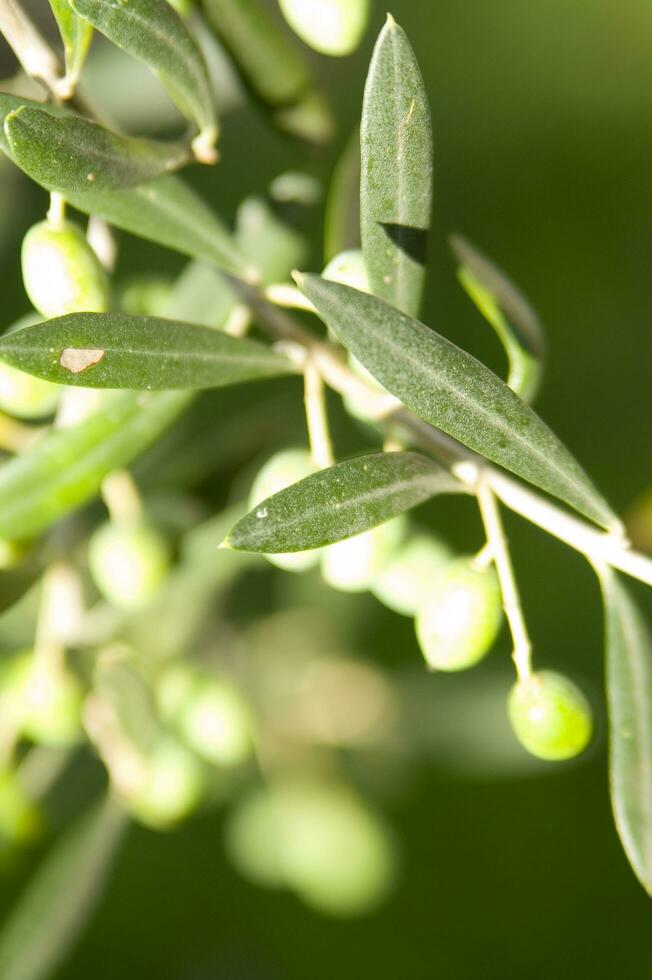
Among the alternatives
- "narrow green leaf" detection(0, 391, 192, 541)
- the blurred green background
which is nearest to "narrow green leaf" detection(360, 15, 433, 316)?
"narrow green leaf" detection(0, 391, 192, 541)

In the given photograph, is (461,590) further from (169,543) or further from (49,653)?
(49,653)

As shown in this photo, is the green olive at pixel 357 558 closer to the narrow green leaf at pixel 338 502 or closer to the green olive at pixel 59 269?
the narrow green leaf at pixel 338 502

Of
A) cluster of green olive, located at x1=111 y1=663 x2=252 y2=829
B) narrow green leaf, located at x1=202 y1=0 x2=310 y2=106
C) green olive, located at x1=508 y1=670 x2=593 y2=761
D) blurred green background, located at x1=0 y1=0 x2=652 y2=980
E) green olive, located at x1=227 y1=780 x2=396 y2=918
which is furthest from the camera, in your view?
blurred green background, located at x1=0 y1=0 x2=652 y2=980

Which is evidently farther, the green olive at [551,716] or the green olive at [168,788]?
the green olive at [168,788]

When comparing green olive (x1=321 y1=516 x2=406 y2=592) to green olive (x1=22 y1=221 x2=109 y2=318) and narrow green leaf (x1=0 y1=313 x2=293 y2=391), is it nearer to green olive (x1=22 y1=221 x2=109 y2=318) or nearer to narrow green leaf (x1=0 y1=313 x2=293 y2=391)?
narrow green leaf (x1=0 y1=313 x2=293 y2=391)

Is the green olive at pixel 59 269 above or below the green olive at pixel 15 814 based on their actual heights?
above

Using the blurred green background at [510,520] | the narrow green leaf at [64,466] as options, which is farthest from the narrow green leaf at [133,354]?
the blurred green background at [510,520]
